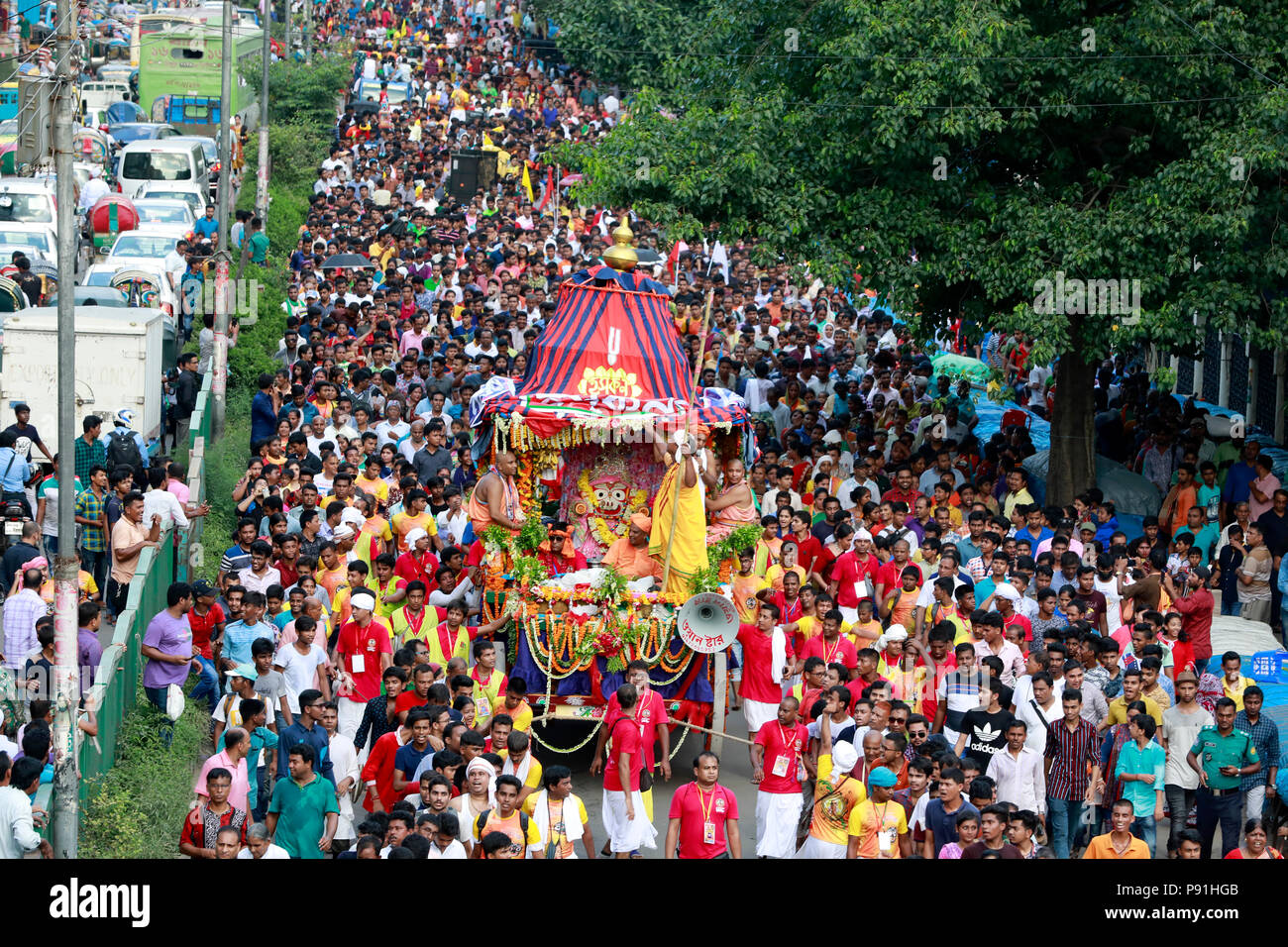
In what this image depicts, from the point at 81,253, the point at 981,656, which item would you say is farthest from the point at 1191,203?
the point at 81,253

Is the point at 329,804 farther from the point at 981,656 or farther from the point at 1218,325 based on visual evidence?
the point at 1218,325

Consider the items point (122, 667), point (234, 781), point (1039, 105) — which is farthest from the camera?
point (1039, 105)

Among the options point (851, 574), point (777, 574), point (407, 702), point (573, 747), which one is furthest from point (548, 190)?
point (407, 702)

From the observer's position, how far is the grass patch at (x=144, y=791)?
1190cm

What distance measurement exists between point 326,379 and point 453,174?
16.8 m

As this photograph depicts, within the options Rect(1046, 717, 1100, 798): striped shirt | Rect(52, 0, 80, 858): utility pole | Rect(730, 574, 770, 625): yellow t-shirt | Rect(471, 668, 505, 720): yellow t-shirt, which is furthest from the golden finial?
Rect(1046, 717, 1100, 798): striped shirt

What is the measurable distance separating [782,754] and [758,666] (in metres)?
2.26

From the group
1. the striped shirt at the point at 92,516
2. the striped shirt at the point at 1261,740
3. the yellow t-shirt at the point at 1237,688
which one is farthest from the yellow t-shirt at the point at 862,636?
the striped shirt at the point at 92,516

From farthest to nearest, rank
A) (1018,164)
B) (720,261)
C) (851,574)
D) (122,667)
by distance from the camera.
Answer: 1. (720,261)
2. (1018,164)
3. (851,574)
4. (122,667)

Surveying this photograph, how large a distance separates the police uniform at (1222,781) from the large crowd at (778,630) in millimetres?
22

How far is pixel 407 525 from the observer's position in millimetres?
16375

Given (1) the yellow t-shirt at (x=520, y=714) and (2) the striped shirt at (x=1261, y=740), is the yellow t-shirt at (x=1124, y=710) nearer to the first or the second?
(2) the striped shirt at (x=1261, y=740)

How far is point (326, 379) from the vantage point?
2112 centimetres

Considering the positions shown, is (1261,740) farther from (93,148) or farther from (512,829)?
(93,148)
